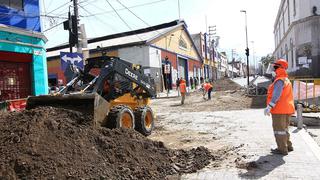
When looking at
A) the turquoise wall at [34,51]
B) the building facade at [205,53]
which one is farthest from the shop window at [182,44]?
the turquoise wall at [34,51]

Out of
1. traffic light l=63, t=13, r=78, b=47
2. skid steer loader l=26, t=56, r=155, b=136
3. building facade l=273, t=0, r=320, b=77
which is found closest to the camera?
skid steer loader l=26, t=56, r=155, b=136

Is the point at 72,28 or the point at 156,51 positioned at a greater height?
the point at 156,51

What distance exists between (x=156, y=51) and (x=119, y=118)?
3173 cm

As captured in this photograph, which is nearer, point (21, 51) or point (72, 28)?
point (21, 51)

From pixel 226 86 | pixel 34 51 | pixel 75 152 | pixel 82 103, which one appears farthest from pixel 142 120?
pixel 226 86

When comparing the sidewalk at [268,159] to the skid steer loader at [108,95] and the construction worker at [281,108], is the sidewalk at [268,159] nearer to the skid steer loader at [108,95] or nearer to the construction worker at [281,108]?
the construction worker at [281,108]

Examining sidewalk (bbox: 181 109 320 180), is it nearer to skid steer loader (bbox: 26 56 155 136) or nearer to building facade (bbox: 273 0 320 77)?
skid steer loader (bbox: 26 56 155 136)

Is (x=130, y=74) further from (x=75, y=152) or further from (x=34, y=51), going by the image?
(x=34, y=51)

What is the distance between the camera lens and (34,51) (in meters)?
17.6

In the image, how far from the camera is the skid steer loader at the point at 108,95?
9312 millimetres

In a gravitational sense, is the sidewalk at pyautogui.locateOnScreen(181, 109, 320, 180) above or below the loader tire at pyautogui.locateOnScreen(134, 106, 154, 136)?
below

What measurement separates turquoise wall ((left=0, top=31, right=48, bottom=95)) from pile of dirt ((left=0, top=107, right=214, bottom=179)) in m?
8.76

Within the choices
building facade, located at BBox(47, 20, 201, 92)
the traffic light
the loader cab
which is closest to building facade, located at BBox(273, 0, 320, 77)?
building facade, located at BBox(47, 20, 201, 92)

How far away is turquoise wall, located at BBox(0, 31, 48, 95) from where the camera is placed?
16.0 m
